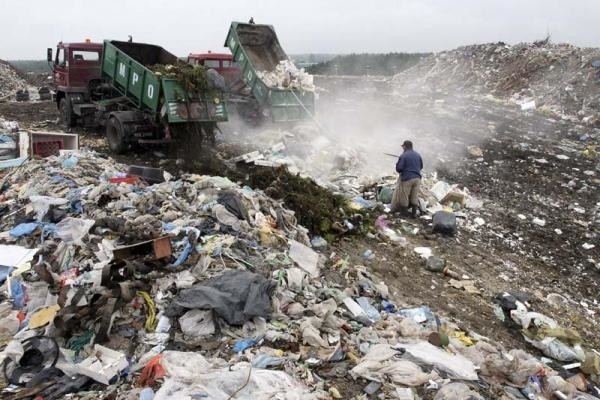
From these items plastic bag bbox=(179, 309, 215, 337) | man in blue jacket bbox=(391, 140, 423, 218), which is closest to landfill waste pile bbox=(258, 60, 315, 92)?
man in blue jacket bbox=(391, 140, 423, 218)

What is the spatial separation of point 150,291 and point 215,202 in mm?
1787

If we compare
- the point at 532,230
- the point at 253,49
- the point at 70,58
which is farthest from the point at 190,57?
the point at 532,230

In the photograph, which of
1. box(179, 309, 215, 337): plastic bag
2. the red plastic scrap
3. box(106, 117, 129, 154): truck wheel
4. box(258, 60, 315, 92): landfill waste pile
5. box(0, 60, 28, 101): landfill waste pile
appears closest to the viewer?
the red plastic scrap

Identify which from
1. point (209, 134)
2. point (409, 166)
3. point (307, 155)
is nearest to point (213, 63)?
point (209, 134)

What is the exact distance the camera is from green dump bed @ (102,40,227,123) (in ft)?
27.7

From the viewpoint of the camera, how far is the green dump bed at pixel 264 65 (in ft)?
34.2

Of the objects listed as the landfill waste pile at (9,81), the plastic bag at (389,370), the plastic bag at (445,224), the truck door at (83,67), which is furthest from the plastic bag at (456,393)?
the landfill waste pile at (9,81)

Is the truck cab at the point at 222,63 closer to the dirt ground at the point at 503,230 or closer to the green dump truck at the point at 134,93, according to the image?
the green dump truck at the point at 134,93

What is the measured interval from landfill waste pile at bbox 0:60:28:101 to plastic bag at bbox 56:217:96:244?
729 inches

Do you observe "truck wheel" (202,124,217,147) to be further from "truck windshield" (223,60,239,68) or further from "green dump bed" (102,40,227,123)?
A: "truck windshield" (223,60,239,68)

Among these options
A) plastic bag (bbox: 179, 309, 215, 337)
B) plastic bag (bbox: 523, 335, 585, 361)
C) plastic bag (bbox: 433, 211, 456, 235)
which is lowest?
plastic bag (bbox: 523, 335, 585, 361)

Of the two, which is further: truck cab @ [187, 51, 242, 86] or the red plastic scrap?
truck cab @ [187, 51, 242, 86]

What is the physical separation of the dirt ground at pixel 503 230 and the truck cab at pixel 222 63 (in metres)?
3.14

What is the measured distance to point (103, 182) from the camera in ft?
21.0
